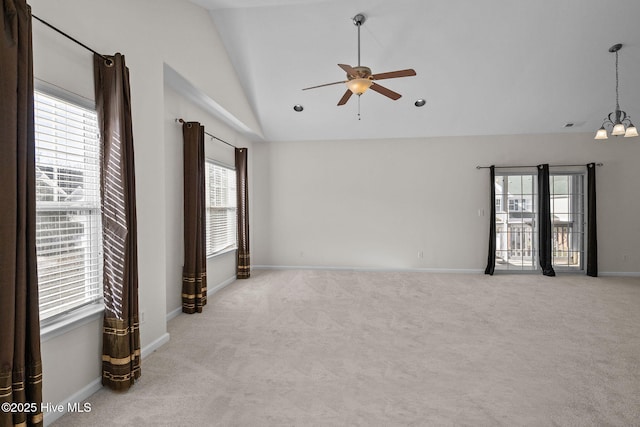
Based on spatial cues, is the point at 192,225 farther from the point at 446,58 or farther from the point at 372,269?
the point at 446,58

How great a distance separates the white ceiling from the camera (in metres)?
3.93

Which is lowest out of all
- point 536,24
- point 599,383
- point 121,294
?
point 599,383

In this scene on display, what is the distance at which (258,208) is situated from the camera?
685 cm

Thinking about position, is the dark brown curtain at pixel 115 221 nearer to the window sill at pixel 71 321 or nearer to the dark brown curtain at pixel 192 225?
the window sill at pixel 71 321

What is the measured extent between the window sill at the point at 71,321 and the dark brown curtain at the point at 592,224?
24.7 feet

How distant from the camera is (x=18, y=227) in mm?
1599

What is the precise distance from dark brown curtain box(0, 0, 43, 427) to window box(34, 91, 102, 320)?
0.37 metres

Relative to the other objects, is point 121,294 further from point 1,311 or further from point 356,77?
point 356,77

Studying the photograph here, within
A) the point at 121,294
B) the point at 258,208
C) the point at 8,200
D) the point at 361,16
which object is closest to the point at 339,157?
the point at 258,208

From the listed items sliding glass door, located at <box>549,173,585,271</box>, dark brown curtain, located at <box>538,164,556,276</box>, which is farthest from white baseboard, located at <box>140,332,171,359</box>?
sliding glass door, located at <box>549,173,585,271</box>

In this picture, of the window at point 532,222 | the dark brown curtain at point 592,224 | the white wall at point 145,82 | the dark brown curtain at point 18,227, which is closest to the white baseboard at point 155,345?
the white wall at point 145,82

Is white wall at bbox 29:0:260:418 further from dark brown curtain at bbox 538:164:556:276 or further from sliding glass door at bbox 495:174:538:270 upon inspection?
dark brown curtain at bbox 538:164:556:276

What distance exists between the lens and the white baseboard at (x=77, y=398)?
1986 millimetres

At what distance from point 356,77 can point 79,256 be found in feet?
8.90
